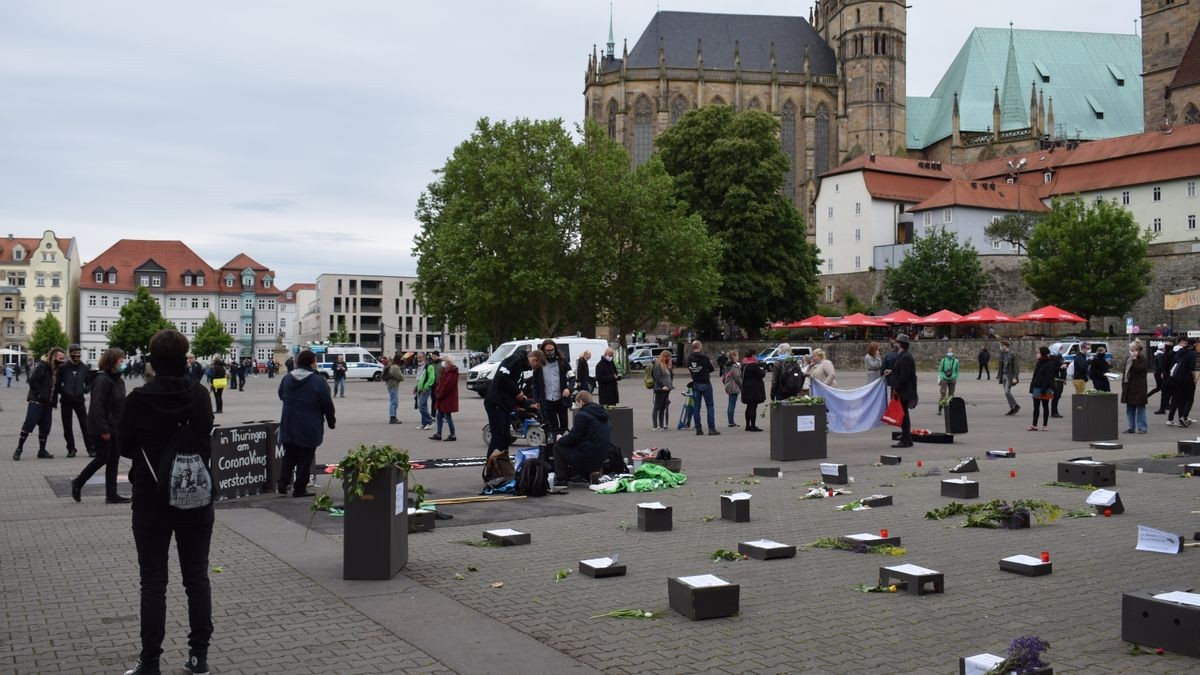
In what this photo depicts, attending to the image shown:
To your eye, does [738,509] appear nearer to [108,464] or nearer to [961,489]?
[961,489]

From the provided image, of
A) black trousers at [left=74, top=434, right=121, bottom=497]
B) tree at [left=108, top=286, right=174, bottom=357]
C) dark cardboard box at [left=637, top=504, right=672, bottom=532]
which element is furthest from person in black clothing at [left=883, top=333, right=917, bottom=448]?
tree at [left=108, top=286, right=174, bottom=357]

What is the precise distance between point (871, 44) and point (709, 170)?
138 ft

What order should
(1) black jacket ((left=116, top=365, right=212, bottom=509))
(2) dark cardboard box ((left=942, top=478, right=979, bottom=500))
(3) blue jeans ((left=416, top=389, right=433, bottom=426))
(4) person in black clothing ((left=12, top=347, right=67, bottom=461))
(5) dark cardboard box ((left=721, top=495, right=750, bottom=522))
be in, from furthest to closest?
(3) blue jeans ((left=416, top=389, right=433, bottom=426)) → (4) person in black clothing ((left=12, top=347, right=67, bottom=461)) → (2) dark cardboard box ((left=942, top=478, right=979, bottom=500)) → (5) dark cardboard box ((left=721, top=495, right=750, bottom=522)) → (1) black jacket ((left=116, top=365, right=212, bottom=509))

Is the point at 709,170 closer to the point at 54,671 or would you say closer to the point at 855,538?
the point at 855,538

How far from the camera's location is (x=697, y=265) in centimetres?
5491

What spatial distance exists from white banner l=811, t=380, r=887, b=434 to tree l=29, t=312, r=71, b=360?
94.7 metres

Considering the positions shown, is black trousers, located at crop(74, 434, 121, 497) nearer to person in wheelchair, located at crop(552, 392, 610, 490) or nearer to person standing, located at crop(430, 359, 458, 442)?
person in wheelchair, located at crop(552, 392, 610, 490)

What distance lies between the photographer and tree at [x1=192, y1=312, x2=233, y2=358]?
105562mm

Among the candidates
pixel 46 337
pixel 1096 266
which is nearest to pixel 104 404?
pixel 1096 266

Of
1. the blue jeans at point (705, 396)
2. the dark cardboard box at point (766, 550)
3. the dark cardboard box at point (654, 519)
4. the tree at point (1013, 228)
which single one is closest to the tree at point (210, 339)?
the tree at point (1013, 228)

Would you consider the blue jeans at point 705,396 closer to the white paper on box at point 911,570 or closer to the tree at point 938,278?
the white paper on box at point 911,570

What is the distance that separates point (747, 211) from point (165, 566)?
5735 centimetres

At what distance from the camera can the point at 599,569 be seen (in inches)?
305

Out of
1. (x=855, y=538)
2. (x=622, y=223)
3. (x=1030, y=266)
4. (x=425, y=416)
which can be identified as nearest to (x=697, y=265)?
(x=622, y=223)
